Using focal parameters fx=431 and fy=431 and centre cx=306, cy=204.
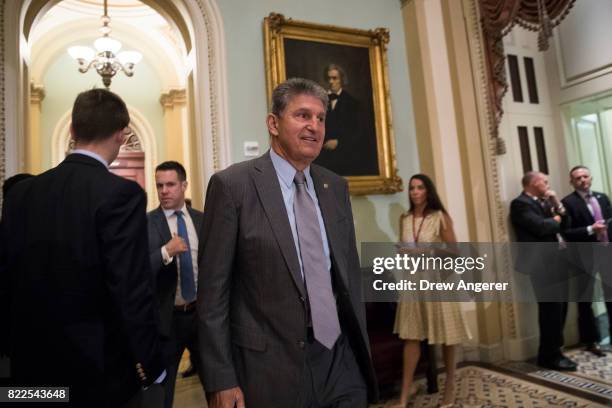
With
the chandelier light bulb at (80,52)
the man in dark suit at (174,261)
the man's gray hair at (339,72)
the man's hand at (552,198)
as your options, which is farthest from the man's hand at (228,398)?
the chandelier light bulb at (80,52)

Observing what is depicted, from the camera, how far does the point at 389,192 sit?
427cm

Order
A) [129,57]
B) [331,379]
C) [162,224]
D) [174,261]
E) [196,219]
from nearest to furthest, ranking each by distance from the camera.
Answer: [331,379] < [174,261] < [162,224] < [196,219] < [129,57]

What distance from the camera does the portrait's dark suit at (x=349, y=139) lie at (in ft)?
13.3

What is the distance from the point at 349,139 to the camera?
415cm

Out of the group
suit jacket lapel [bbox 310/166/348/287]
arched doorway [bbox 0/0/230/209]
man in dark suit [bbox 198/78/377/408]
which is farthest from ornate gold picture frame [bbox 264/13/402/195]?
man in dark suit [bbox 198/78/377/408]

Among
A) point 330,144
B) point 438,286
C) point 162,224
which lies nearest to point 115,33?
point 330,144

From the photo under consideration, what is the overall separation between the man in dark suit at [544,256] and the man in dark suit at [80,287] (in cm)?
379

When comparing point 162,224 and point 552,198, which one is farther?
point 552,198

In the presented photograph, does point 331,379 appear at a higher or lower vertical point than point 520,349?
higher

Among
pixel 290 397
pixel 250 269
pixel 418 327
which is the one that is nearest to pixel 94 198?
pixel 250 269

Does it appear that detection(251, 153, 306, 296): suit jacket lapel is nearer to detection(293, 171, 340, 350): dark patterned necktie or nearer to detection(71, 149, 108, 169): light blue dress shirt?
detection(293, 171, 340, 350): dark patterned necktie

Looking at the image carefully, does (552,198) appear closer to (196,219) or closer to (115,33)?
(196,219)

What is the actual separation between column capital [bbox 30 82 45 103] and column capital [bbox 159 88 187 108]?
2.04 meters

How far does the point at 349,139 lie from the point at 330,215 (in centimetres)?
267
